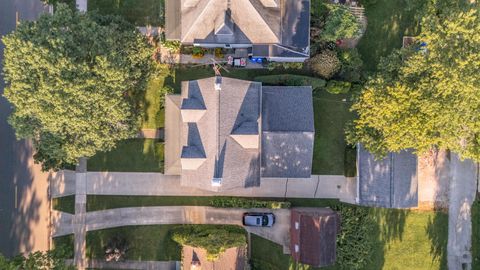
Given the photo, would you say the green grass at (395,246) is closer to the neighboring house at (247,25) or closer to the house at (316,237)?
the house at (316,237)

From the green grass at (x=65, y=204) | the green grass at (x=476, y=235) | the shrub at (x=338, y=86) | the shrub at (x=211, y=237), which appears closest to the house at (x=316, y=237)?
the shrub at (x=211, y=237)

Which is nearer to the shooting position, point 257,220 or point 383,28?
point 257,220

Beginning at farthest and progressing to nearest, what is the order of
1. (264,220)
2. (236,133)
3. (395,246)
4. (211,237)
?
(395,246)
(264,220)
(211,237)
(236,133)

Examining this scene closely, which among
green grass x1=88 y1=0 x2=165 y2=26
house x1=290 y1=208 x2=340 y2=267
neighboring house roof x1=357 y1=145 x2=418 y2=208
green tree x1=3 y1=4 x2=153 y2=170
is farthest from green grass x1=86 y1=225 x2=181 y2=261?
green grass x1=88 y1=0 x2=165 y2=26

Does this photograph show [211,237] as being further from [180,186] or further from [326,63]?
[326,63]

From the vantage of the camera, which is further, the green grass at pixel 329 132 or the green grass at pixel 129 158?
the green grass at pixel 329 132

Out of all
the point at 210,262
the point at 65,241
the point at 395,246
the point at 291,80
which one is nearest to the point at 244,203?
the point at 210,262

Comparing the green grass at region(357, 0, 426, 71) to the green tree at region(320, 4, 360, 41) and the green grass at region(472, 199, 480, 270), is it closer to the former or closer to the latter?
the green tree at region(320, 4, 360, 41)
